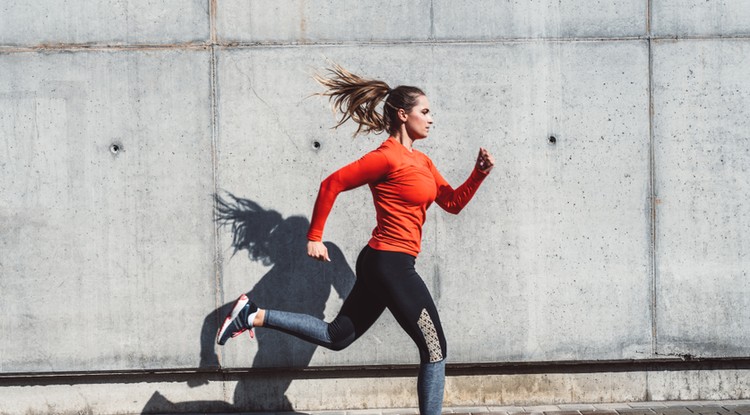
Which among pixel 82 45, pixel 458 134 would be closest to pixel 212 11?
pixel 82 45

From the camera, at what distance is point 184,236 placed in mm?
5008

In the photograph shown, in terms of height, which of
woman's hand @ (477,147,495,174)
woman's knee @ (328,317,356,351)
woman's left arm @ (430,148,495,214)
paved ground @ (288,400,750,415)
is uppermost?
woman's hand @ (477,147,495,174)

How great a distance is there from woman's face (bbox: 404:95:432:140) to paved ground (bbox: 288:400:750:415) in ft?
6.49

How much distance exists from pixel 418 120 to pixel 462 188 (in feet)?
1.66

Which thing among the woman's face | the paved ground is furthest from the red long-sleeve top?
the paved ground

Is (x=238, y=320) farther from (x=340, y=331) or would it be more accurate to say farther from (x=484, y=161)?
(x=484, y=161)

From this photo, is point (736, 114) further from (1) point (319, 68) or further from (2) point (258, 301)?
(2) point (258, 301)

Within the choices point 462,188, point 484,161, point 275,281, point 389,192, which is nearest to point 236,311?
point 275,281

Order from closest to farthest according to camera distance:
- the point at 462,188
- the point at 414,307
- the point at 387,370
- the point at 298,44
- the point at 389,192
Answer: the point at 414,307, the point at 389,192, the point at 462,188, the point at 298,44, the point at 387,370

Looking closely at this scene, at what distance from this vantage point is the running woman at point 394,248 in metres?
4.03

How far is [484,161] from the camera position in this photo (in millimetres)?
4191

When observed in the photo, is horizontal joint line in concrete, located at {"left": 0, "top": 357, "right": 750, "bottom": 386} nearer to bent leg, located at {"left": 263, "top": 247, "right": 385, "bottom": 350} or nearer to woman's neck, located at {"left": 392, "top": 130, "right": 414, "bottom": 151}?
bent leg, located at {"left": 263, "top": 247, "right": 385, "bottom": 350}

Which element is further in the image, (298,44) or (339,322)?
(298,44)

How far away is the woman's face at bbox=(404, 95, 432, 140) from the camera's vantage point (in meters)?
4.21
